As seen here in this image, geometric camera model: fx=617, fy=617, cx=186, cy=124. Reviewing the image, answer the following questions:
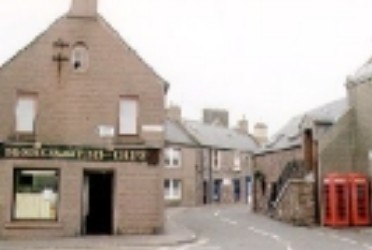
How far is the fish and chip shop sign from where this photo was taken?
2617 centimetres

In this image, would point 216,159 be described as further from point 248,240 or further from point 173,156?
point 248,240

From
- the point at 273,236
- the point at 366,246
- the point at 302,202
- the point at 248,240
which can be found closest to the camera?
the point at 366,246

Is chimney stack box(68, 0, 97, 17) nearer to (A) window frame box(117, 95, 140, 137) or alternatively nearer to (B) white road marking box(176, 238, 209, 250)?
(A) window frame box(117, 95, 140, 137)

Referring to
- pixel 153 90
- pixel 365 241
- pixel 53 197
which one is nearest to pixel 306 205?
pixel 365 241

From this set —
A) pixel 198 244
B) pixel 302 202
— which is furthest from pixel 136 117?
pixel 302 202

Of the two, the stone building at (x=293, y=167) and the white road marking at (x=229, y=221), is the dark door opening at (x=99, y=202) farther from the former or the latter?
the stone building at (x=293, y=167)

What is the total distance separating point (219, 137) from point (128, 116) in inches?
1486

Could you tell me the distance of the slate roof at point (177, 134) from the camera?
5623cm

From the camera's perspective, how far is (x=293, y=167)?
37.5 meters

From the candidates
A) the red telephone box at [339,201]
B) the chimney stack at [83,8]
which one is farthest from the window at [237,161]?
the chimney stack at [83,8]

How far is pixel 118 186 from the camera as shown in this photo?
26750 millimetres

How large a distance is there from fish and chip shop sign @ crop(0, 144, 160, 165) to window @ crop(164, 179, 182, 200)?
28.2 meters

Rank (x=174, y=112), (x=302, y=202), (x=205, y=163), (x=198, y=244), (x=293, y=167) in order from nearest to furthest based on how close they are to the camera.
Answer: (x=198, y=244) → (x=302, y=202) → (x=293, y=167) → (x=205, y=163) → (x=174, y=112)

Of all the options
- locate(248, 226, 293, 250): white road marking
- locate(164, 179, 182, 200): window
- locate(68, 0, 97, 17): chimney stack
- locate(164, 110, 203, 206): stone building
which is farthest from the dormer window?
locate(164, 179, 182, 200): window
